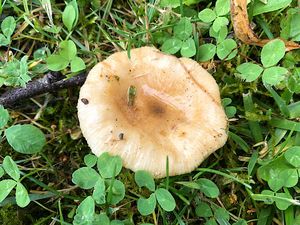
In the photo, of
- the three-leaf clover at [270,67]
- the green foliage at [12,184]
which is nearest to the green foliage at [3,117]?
the green foliage at [12,184]

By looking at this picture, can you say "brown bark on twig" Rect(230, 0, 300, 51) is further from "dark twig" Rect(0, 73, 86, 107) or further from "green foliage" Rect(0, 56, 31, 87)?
"green foliage" Rect(0, 56, 31, 87)

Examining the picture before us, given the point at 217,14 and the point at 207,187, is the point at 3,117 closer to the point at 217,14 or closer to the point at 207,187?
the point at 207,187

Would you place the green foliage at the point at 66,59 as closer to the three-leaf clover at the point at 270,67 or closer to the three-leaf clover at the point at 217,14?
the three-leaf clover at the point at 217,14

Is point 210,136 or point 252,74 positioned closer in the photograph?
point 210,136

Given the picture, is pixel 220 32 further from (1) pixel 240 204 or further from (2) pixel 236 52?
(1) pixel 240 204

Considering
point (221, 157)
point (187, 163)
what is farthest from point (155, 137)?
point (221, 157)

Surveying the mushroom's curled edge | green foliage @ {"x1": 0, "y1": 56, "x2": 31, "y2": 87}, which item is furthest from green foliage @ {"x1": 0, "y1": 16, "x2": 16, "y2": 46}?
the mushroom's curled edge

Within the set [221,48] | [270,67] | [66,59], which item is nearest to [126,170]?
[66,59]

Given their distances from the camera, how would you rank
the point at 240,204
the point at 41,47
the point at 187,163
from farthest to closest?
the point at 41,47 < the point at 240,204 < the point at 187,163

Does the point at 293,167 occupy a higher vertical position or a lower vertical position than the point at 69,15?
lower
